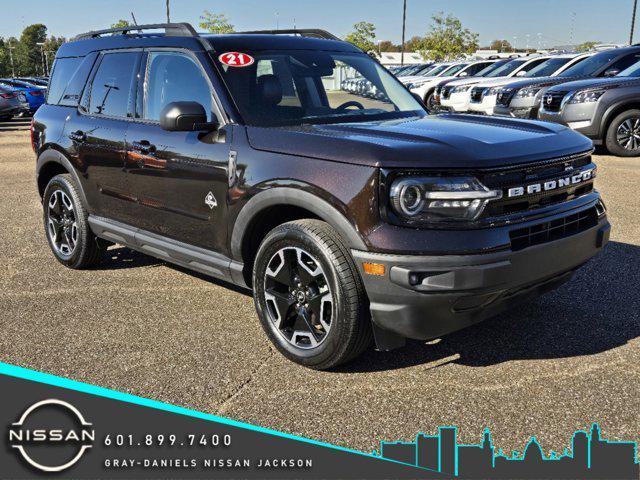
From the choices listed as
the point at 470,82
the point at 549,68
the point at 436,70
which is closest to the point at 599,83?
the point at 549,68

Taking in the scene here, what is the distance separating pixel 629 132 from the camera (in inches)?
458

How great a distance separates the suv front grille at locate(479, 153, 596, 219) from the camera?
10.6 feet

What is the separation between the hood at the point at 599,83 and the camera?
11.4m

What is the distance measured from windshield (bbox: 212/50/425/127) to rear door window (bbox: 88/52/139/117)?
3.14 ft

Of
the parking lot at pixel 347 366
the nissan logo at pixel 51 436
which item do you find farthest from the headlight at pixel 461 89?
the nissan logo at pixel 51 436

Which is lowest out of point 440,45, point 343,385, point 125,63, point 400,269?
point 343,385

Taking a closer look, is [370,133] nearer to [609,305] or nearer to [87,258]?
[609,305]

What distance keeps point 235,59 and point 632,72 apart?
1017 centimetres

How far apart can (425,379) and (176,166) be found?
6.52 feet

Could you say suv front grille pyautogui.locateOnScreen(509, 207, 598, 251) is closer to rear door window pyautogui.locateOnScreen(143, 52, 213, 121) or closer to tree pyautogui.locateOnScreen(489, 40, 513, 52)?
rear door window pyautogui.locateOnScreen(143, 52, 213, 121)

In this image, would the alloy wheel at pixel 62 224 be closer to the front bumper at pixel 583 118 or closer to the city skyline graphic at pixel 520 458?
the city skyline graphic at pixel 520 458

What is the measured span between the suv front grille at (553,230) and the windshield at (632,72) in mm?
9434

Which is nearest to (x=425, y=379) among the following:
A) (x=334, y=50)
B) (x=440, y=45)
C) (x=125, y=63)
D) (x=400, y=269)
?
(x=400, y=269)

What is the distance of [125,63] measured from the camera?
16.2 ft
